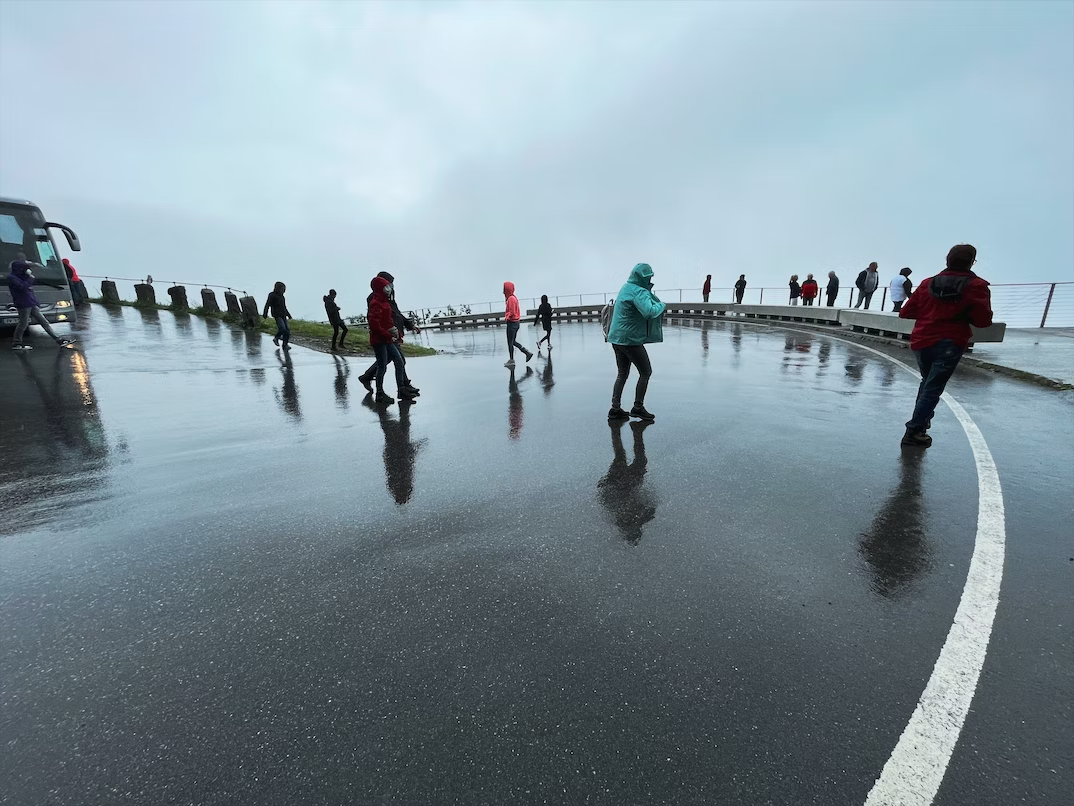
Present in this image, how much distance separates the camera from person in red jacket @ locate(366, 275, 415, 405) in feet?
26.2

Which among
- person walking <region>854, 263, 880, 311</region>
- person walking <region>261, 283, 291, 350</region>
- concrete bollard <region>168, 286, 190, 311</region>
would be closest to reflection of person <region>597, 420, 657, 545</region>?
person walking <region>261, 283, 291, 350</region>

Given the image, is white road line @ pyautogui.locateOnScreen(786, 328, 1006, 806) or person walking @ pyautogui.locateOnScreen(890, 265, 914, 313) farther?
person walking @ pyautogui.locateOnScreen(890, 265, 914, 313)

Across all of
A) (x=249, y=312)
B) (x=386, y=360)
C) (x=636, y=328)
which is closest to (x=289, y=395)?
(x=386, y=360)

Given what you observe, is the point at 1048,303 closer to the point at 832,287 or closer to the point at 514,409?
the point at 832,287

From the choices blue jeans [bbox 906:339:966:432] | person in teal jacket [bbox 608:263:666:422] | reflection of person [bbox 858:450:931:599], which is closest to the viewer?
reflection of person [bbox 858:450:931:599]

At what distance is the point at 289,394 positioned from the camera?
864 cm

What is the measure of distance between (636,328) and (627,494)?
114 inches

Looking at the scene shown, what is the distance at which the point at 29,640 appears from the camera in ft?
8.14

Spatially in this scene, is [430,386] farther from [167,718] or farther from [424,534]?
[167,718]

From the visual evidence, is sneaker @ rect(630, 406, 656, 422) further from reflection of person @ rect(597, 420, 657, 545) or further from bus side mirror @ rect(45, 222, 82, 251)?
bus side mirror @ rect(45, 222, 82, 251)

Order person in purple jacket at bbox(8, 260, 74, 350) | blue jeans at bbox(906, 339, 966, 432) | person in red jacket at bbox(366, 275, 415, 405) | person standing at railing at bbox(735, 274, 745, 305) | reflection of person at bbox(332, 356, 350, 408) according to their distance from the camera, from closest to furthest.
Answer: blue jeans at bbox(906, 339, 966, 432) < person in red jacket at bbox(366, 275, 415, 405) < reflection of person at bbox(332, 356, 350, 408) < person in purple jacket at bbox(8, 260, 74, 350) < person standing at railing at bbox(735, 274, 745, 305)

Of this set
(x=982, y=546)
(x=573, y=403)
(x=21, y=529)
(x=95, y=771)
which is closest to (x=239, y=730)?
(x=95, y=771)

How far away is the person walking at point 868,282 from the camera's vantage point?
66.2 ft

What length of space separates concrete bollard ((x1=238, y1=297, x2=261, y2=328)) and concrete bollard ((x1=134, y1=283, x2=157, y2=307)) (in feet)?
33.2
